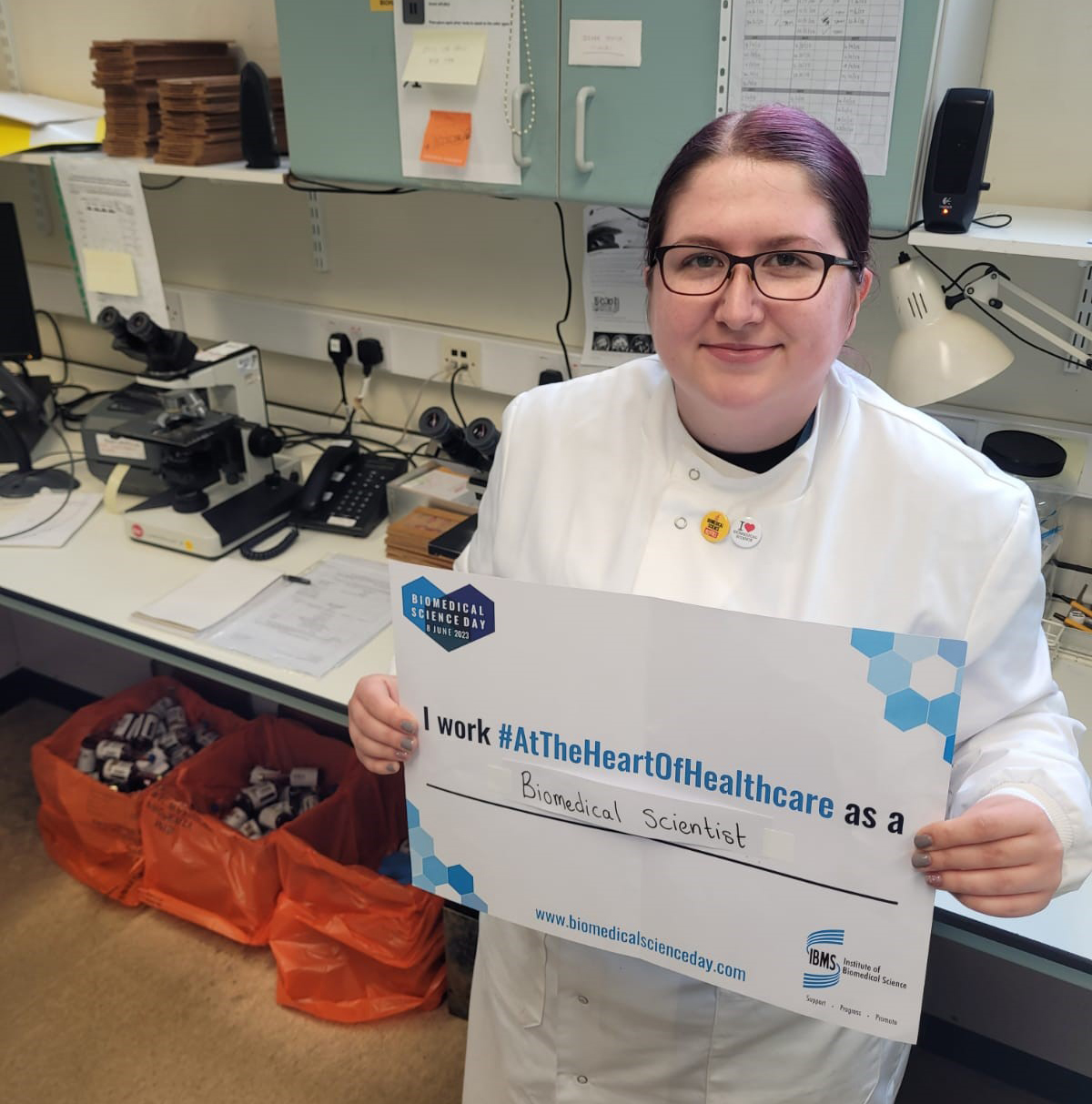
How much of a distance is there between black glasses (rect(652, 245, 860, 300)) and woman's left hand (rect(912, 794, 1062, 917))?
492 mm

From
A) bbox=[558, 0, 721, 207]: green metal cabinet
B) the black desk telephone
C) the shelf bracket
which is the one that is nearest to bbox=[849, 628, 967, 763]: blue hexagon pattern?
bbox=[558, 0, 721, 207]: green metal cabinet

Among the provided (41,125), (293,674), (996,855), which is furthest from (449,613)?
(41,125)

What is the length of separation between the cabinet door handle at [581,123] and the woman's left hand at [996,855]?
3.37 ft

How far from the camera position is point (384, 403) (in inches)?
90.4

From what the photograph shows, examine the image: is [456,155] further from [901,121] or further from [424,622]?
[424,622]

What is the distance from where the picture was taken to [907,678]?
817 mm

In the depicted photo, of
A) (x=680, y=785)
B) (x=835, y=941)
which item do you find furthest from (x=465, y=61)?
(x=835, y=941)

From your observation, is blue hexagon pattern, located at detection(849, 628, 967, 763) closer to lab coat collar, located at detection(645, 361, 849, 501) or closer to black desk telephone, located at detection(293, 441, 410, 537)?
lab coat collar, located at detection(645, 361, 849, 501)

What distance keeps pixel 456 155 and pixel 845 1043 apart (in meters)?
1.34

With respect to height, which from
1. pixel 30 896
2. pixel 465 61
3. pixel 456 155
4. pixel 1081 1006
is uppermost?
pixel 465 61

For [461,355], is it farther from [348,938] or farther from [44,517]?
[348,938]

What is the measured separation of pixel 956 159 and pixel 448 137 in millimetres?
748

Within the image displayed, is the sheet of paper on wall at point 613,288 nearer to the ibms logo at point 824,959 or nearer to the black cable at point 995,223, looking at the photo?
the black cable at point 995,223

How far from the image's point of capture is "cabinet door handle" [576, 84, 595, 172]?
1366 mm
